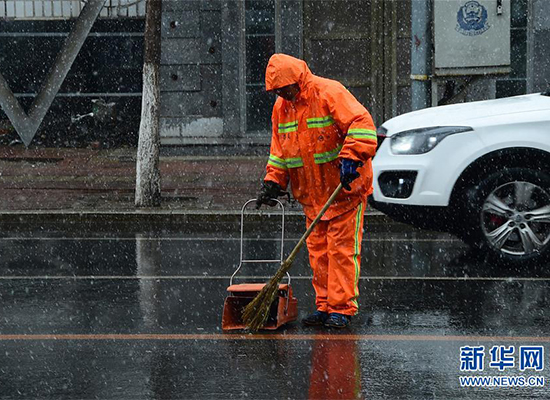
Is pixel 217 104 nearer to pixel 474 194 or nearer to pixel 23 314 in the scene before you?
pixel 474 194

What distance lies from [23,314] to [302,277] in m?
2.30

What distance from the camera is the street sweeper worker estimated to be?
23.9ft

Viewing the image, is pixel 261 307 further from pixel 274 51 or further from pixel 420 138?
pixel 274 51

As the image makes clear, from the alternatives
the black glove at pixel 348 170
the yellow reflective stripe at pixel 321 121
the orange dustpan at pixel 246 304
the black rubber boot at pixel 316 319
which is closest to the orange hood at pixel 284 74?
the yellow reflective stripe at pixel 321 121

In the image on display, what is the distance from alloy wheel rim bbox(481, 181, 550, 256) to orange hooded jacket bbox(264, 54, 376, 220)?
89.4 inches

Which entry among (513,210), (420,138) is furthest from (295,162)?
(513,210)

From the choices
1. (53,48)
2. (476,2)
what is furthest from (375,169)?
(53,48)

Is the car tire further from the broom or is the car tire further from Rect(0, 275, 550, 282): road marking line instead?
the broom

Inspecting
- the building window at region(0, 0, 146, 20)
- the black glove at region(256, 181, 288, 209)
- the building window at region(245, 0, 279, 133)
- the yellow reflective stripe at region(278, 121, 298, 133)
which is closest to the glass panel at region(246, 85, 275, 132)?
the building window at region(245, 0, 279, 133)

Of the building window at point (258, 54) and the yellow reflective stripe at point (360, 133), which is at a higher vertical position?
the building window at point (258, 54)

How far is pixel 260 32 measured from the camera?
18.3 meters

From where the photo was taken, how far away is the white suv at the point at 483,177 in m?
9.48

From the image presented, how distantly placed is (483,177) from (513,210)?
1.15 feet

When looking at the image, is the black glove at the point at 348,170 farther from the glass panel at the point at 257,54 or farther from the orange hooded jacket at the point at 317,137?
the glass panel at the point at 257,54
